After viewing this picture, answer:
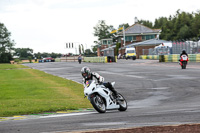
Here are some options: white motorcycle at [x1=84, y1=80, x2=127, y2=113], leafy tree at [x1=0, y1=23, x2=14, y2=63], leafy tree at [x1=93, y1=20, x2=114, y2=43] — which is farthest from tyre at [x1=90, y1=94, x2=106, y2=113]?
leafy tree at [x1=93, y1=20, x2=114, y2=43]

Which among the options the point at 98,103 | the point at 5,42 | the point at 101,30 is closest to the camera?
the point at 98,103

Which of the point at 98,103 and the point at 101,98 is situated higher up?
the point at 101,98

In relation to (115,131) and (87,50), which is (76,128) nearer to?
(115,131)

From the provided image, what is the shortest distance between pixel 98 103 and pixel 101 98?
17 cm

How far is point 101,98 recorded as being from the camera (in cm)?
1132

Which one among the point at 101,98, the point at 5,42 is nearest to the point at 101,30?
the point at 5,42

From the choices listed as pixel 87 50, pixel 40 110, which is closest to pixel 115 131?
pixel 40 110

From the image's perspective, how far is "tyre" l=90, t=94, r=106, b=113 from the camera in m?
11.1

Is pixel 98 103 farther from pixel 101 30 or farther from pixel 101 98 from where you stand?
pixel 101 30

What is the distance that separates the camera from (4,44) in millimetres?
148375

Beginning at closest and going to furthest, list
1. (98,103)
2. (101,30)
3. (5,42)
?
(98,103) → (5,42) → (101,30)

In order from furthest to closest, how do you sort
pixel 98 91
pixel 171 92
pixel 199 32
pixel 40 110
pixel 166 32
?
pixel 166 32, pixel 199 32, pixel 171 92, pixel 40 110, pixel 98 91

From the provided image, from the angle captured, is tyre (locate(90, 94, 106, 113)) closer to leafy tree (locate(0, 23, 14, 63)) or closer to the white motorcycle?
the white motorcycle

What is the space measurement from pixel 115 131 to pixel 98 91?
13.7 feet
